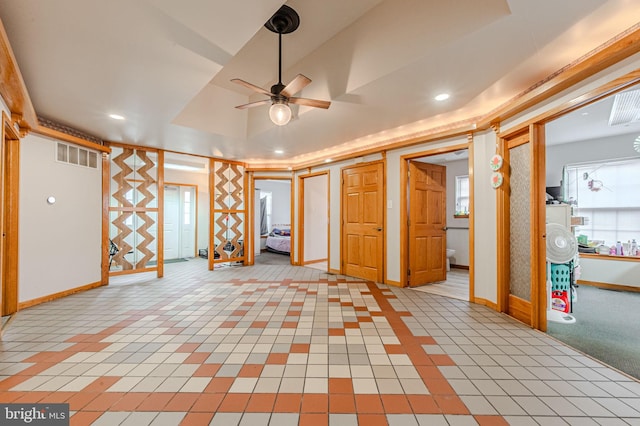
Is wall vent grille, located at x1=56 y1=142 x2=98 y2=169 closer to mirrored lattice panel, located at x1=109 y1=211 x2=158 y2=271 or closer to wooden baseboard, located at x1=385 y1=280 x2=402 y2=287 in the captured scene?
mirrored lattice panel, located at x1=109 y1=211 x2=158 y2=271

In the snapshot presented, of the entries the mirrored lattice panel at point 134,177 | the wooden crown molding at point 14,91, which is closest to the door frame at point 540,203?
the wooden crown molding at point 14,91

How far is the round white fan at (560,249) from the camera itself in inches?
114

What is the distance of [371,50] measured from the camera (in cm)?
251

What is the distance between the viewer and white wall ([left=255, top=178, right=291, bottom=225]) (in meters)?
9.26

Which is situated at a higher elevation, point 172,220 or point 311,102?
point 311,102

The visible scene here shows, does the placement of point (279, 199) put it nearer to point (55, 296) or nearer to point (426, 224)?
point (426, 224)


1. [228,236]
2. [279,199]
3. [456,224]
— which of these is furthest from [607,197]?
[279,199]

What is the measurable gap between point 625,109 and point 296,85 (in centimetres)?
415

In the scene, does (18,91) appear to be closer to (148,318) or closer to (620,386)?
(148,318)

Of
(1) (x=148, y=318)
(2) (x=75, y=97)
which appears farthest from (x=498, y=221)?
(2) (x=75, y=97)

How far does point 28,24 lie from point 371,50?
2.65 m

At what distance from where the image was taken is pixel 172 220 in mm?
7305

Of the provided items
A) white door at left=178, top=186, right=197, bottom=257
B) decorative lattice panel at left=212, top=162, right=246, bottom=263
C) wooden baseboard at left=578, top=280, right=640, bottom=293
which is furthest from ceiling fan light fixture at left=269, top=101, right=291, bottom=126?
white door at left=178, top=186, right=197, bottom=257

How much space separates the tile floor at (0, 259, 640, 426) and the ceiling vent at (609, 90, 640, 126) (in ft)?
9.35
